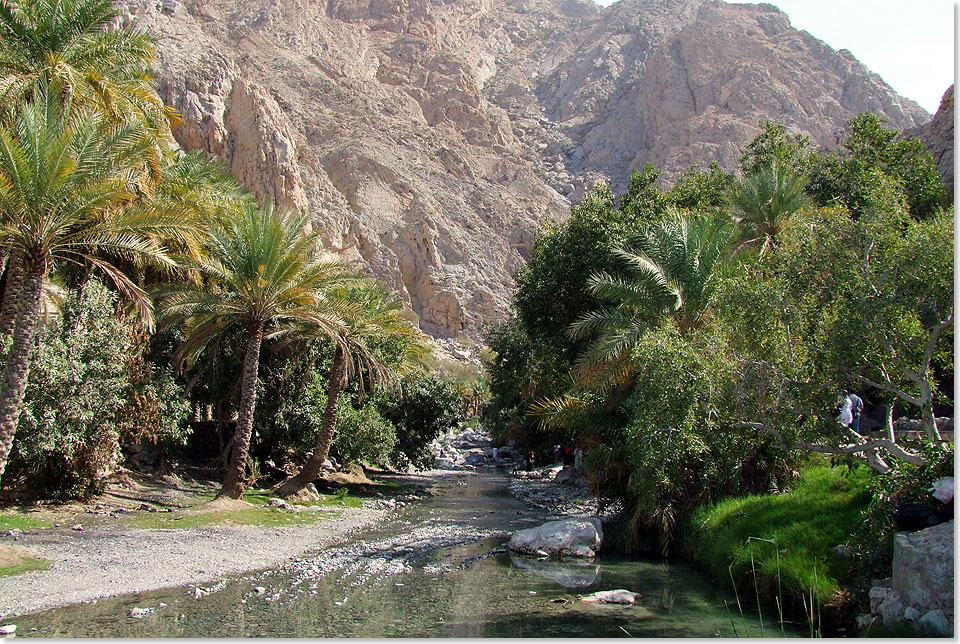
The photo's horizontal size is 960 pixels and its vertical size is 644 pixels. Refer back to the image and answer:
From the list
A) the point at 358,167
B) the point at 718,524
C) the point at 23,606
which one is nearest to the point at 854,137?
the point at 718,524

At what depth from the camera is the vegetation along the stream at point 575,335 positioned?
8555 mm

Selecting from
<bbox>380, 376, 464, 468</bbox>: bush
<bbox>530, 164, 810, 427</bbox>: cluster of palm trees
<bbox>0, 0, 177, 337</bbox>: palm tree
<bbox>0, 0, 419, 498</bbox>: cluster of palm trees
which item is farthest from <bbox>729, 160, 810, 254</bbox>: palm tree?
<bbox>0, 0, 177, 337</bbox>: palm tree

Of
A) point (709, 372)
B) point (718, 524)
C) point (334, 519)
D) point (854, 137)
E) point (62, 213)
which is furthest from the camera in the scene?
point (854, 137)

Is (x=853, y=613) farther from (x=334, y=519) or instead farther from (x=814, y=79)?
(x=814, y=79)

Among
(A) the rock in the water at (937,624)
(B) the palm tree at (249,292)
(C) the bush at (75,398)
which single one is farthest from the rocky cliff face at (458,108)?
(A) the rock in the water at (937,624)

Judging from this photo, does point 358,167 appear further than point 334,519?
Yes

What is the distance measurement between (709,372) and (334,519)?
1143 cm

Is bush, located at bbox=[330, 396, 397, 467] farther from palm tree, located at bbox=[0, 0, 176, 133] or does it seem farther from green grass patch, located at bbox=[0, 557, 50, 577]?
green grass patch, located at bbox=[0, 557, 50, 577]

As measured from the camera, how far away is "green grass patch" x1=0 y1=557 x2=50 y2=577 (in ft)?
30.1

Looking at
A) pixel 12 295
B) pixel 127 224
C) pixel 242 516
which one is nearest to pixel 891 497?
pixel 127 224

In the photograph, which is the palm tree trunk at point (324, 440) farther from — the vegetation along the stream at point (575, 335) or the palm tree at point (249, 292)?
the palm tree at point (249, 292)

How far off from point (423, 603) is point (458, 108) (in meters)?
96.5

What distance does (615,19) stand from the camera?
484 ft

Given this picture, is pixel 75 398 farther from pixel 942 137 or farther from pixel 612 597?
pixel 942 137
